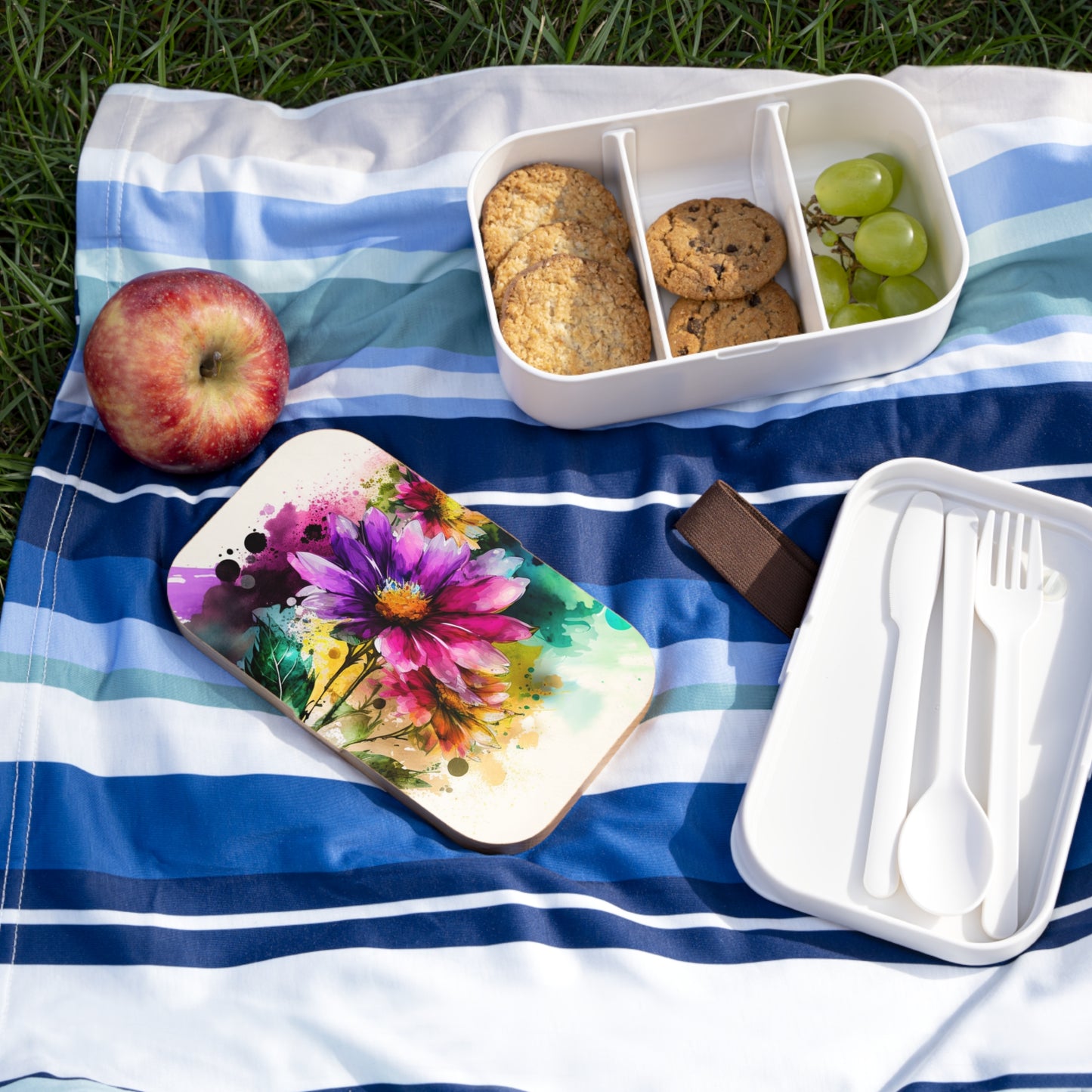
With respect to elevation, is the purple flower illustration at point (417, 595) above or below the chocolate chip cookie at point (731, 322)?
below

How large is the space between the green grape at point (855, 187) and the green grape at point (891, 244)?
1 cm

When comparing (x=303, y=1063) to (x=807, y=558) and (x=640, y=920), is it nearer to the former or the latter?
(x=640, y=920)

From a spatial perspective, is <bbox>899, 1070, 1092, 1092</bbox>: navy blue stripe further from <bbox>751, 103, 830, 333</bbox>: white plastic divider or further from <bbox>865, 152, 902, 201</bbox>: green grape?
<bbox>865, 152, 902, 201</bbox>: green grape

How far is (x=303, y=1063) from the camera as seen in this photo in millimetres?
844

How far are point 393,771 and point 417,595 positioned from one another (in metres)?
0.16

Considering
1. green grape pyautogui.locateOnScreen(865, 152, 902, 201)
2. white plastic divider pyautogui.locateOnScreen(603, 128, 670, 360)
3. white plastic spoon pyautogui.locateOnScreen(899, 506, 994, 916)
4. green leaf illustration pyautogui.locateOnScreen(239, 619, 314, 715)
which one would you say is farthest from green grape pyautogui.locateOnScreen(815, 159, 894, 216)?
green leaf illustration pyautogui.locateOnScreen(239, 619, 314, 715)

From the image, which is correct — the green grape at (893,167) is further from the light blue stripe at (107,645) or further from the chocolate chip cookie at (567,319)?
the light blue stripe at (107,645)

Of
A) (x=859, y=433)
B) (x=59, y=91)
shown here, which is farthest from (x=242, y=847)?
(x=59, y=91)

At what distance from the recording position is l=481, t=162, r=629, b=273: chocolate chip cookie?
988mm

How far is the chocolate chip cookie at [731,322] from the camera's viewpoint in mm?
961

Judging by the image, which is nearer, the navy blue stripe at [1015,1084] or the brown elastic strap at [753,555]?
the navy blue stripe at [1015,1084]

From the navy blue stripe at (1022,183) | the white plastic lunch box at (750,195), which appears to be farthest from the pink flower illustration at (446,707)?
the navy blue stripe at (1022,183)

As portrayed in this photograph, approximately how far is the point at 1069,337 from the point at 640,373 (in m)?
0.41

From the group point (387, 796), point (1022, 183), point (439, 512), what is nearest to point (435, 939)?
point (387, 796)
